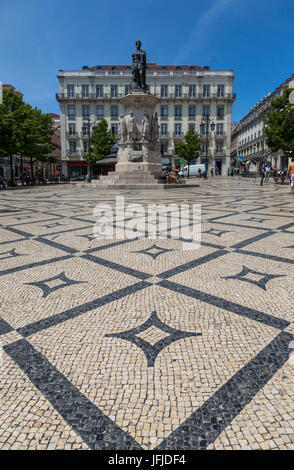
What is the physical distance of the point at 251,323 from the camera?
7.01ft

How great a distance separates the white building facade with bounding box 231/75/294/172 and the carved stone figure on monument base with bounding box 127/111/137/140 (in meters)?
30.0

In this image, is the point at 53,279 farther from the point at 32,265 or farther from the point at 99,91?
the point at 99,91

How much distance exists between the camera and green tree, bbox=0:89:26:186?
20.7m

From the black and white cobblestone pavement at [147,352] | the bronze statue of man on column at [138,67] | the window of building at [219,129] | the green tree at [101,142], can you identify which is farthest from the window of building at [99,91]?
the black and white cobblestone pavement at [147,352]

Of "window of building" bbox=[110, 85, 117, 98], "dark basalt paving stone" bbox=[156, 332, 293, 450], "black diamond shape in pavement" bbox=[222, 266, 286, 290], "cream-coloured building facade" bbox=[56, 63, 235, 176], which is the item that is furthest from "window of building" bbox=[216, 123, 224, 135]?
"dark basalt paving stone" bbox=[156, 332, 293, 450]

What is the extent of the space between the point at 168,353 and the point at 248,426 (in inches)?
24.6

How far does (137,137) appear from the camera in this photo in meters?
17.2

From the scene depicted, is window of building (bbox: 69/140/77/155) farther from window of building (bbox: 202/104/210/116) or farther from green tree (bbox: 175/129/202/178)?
window of building (bbox: 202/104/210/116)

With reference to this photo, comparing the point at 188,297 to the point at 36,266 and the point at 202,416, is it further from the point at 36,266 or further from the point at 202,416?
the point at 36,266

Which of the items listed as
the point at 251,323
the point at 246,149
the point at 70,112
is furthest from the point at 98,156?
the point at 251,323

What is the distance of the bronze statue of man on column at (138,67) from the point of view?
1748cm

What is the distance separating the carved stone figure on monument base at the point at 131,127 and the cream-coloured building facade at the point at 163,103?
31649 millimetres

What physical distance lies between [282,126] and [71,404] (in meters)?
25.6

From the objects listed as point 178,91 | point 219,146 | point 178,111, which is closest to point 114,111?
point 178,111
